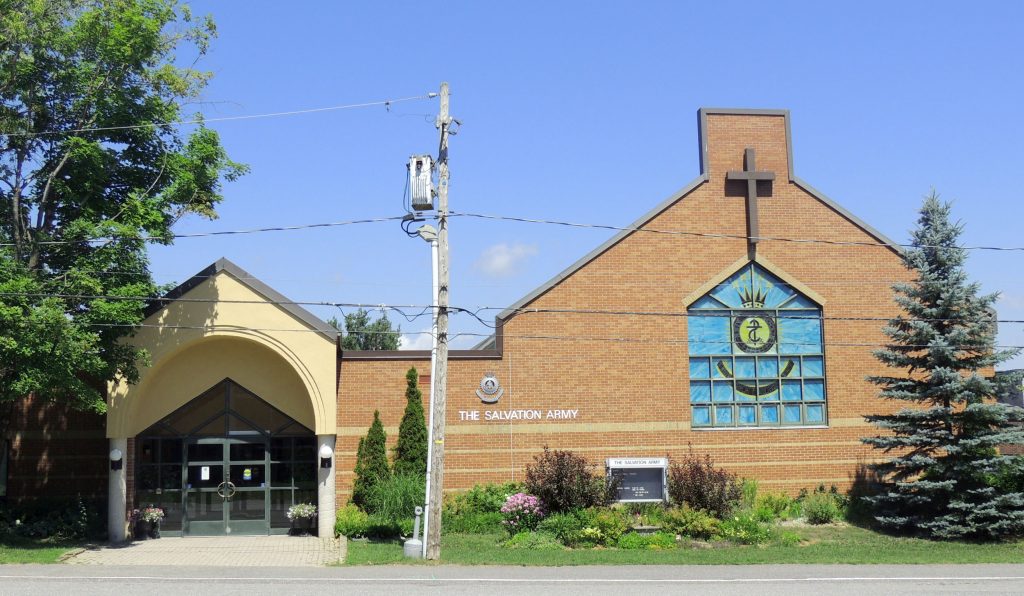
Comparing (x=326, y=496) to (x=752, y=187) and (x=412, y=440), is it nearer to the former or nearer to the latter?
(x=412, y=440)

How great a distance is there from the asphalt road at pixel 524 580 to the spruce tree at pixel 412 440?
539 cm

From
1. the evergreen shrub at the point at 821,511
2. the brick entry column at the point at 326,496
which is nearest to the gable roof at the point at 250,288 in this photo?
the brick entry column at the point at 326,496

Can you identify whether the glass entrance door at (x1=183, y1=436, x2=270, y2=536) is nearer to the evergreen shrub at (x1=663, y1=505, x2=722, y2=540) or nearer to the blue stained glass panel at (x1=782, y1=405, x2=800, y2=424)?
the evergreen shrub at (x1=663, y1=505, x2=722, y2=540)

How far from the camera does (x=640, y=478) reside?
24594mm

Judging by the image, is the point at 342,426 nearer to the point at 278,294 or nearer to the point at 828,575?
the point at 278,294

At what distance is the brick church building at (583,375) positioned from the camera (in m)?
23.3

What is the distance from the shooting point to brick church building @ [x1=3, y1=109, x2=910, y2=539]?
2331 cm

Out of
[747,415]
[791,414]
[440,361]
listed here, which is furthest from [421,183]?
[791,414]

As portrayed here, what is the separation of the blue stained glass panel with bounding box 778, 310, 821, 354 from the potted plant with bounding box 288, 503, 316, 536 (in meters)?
12.7

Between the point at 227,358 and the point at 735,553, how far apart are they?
503 inches

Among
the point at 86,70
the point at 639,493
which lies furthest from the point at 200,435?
the point at 639,493

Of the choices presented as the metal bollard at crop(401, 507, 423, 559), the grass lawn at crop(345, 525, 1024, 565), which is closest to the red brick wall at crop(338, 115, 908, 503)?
the grass lawn at crop(345, 525, 1024, 565)

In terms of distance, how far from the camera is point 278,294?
2314cm

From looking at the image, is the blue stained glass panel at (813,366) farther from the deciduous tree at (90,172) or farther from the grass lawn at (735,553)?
the deciduous tree at (90,172)
